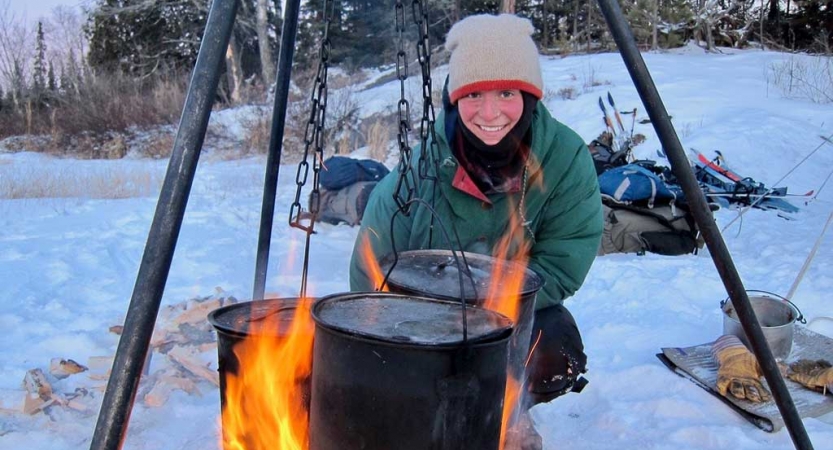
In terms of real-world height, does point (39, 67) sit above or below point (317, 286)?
above

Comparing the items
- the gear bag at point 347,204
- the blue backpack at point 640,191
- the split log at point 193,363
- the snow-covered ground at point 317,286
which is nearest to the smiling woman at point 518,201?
the snow-covered ground at point 317,286

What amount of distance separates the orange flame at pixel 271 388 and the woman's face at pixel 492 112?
0.95 m

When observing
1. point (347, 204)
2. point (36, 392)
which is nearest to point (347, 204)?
point (347, 204)

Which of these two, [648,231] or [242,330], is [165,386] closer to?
[242,330]

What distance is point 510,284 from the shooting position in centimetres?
184

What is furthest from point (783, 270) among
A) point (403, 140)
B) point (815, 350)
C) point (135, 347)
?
point (135, 347)

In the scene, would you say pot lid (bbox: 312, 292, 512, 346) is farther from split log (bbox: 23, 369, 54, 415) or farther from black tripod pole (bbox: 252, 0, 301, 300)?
split log (bbox: 23, 369, 54, 415)

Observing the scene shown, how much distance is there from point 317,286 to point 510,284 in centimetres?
260

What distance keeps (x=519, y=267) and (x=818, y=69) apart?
44.1 ft

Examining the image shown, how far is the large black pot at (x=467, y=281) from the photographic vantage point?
1.77 m

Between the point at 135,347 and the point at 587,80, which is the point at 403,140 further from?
the point at 587,80

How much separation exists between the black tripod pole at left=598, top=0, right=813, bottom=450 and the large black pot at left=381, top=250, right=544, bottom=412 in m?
0.48

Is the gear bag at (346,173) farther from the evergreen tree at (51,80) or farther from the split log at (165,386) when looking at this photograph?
the evergreen tree at (51,80)

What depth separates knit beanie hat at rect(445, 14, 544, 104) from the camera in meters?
2.22
